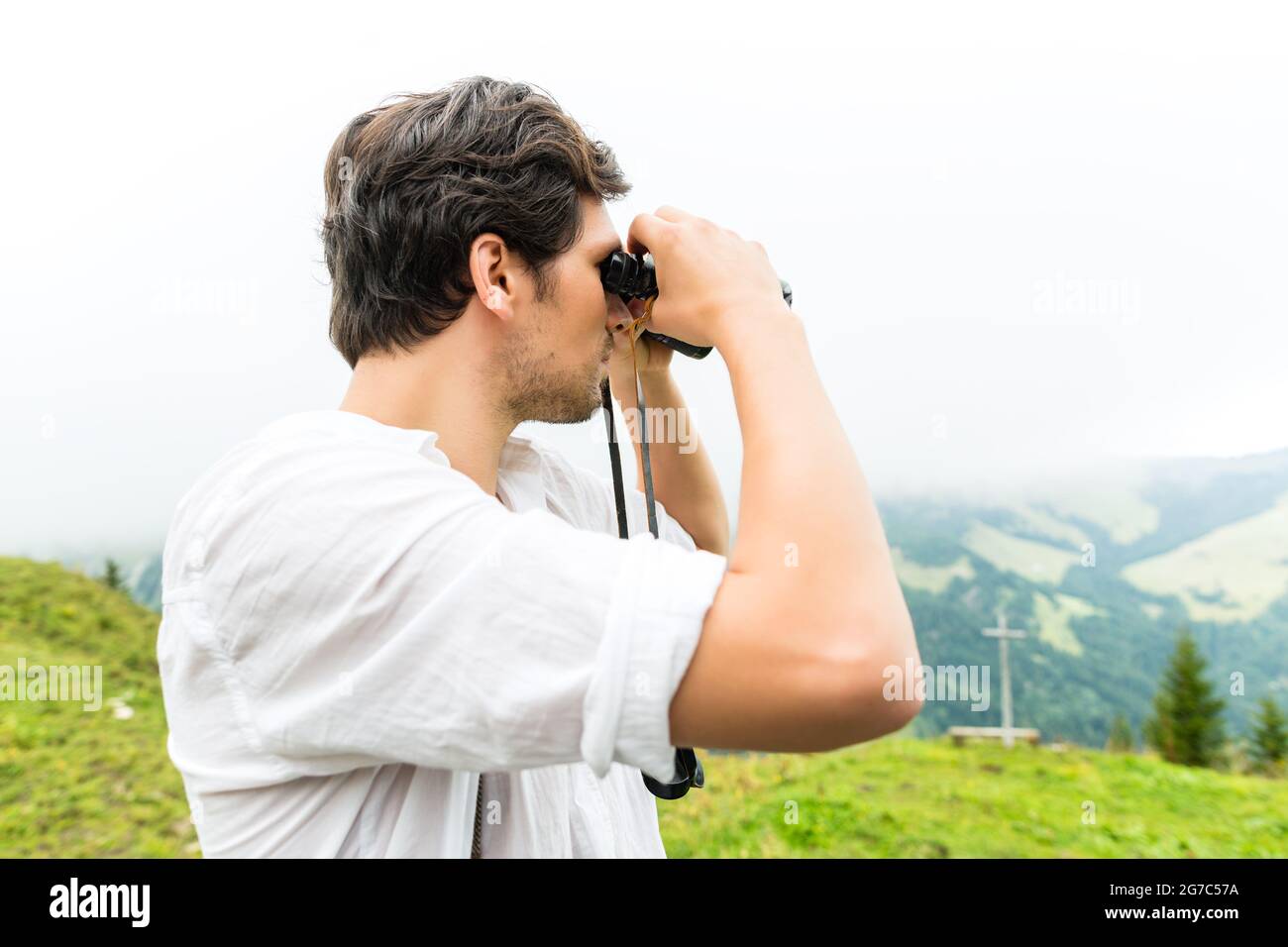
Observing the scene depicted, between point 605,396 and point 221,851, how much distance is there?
0.75 m

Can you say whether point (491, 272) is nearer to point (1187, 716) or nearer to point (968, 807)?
point (968, 807)

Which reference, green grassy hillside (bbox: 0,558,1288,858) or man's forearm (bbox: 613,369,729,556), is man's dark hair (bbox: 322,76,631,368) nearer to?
man's forearm (bbox: 613,369,729,556)

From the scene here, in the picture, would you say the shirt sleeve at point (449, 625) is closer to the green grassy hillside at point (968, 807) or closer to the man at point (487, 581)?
the man at point (487, 581)

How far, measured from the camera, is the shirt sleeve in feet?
2.38

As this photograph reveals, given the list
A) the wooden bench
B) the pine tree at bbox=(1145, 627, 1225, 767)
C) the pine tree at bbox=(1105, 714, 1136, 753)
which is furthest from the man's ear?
the pine tree at bbox=(1145, 627, 1225, 767)

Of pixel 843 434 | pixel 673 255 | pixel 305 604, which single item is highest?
pixel 673 255

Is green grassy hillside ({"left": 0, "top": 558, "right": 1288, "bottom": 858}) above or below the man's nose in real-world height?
below

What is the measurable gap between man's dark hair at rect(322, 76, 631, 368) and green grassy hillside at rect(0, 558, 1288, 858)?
3096 millimetres

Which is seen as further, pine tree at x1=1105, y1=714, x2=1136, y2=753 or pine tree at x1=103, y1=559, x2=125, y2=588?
pine tree at x1=1105, y1=714, x2=1136, y2=753

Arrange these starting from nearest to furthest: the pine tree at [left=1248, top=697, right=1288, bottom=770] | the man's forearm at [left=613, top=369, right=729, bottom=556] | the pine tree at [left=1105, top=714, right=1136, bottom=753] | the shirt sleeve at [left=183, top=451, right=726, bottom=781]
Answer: the shirt sleeve at [left=183, top=451, right=726, bottom=781] < the man's forearm at [left=613, top=369, right=729, bottom=556] < the pine tree at [left=1105, top=714, right=1136, bottom=753] < the pine tree at [left=1248, top=697, right=1288, bottom=770]

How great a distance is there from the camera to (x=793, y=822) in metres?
4.36

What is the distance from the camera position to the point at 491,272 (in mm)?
1151
